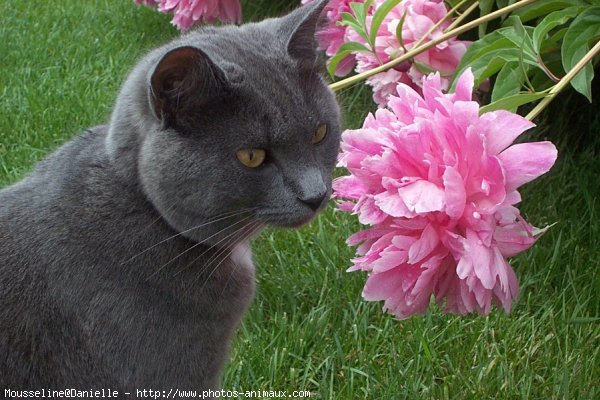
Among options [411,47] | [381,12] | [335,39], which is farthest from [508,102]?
[335,39]

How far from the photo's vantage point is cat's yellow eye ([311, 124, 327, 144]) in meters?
1.24

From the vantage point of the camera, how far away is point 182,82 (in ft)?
3.58

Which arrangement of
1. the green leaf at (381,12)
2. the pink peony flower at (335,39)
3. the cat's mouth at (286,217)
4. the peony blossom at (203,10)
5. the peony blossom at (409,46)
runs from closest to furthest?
the cat's mouth at (286,217)
the green leaf at (381,12)
the peony blossom at (409,46)
the pink peony flower at (335,39)
the peony blossom at (203,10)

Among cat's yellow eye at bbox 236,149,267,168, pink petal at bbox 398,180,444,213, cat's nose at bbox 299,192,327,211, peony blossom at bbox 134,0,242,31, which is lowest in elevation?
peony blossom at bbox 134,0,242,31

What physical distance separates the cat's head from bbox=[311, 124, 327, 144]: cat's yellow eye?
0.05 ft

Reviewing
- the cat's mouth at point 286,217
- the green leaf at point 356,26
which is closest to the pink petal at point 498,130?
the cat's mouth at point 286,217

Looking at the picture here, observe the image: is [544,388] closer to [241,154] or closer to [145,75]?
[241,154]

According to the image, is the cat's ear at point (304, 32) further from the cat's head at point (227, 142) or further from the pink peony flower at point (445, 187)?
the pink peony flower at point (445, 187)

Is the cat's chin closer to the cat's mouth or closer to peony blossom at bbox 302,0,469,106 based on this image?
the cat's mouth

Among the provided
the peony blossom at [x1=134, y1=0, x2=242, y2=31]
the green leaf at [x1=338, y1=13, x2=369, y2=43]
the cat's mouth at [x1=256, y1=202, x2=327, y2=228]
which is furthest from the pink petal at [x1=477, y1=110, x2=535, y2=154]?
the peony blossom at [x1=134, y1=0, x2=242, y2=31]

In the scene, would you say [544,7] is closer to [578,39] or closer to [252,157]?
[578,39]

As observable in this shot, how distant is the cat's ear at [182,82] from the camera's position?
1066 millimetres

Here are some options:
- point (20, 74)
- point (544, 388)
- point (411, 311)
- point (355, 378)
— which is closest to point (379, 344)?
point (355, 378)

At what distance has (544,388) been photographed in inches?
58.3
